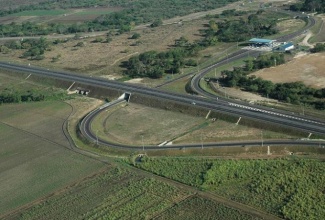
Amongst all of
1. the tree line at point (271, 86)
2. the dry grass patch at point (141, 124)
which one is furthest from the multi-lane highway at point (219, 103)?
the tree line at point (271, 86)

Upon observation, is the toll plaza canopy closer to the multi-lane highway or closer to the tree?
the multi-lane highway

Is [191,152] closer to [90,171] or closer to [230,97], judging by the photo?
[90,171]

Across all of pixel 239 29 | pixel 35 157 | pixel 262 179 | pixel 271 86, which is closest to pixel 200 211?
pixel 262 179

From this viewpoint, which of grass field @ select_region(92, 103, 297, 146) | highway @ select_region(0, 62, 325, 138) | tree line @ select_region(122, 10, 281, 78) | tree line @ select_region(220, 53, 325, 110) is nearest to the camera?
highway @ select_region(0, 62, 325, 138)

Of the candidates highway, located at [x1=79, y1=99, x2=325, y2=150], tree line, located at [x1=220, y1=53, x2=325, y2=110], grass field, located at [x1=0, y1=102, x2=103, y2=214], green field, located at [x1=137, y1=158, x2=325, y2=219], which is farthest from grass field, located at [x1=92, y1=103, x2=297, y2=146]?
tree line, located at [x1=220, y1=53, x2=325, y2=110]

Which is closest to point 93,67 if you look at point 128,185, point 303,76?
point 303,76

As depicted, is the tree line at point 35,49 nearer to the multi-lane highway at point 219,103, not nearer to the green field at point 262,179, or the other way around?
the multi-lane highway at point 219,103
